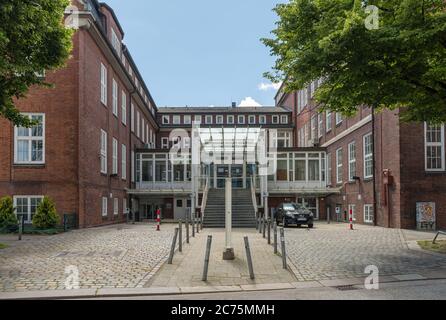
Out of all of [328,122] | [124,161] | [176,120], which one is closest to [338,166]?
[328,122]

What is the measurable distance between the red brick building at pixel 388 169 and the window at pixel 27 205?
14.2 metres

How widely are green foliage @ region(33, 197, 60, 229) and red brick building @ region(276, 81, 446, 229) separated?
1310 centimetres

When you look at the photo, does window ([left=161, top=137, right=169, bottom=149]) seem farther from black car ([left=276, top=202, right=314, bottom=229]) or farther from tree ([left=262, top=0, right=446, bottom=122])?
tree ([left=262, top=0, right=446, bottom=122])

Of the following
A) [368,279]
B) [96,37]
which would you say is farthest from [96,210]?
[368,279]

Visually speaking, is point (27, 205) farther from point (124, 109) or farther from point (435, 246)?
point (435, 246)

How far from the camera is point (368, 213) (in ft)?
94.8

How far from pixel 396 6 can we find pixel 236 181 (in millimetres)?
32175

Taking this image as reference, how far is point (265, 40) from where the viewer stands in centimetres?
1416

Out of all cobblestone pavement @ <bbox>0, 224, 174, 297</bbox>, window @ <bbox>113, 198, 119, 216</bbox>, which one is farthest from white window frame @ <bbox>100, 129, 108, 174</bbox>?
cobblestone pavement @ <bbox>0, 224, 174, 297</bbox>

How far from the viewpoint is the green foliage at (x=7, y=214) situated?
68.9ft

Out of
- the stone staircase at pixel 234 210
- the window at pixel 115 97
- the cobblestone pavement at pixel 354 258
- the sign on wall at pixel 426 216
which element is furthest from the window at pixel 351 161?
the window at pixel 115 97

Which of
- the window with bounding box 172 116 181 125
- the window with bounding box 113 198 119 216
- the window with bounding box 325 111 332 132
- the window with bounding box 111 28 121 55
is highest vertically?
the window with bounding box 111 28 121 55

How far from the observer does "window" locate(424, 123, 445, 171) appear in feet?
80.0

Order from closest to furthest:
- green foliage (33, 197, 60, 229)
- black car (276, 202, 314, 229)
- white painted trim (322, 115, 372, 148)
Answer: green foliage (33, 197, 60, 229), black car (276, 202, 314, 229), white painted trim (322, 115, 372, 148)
